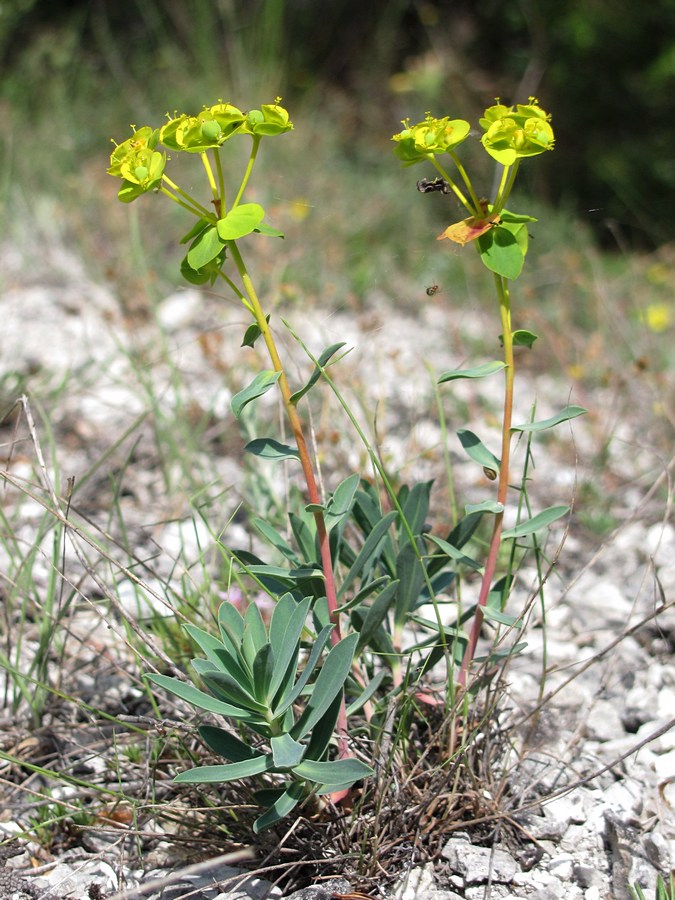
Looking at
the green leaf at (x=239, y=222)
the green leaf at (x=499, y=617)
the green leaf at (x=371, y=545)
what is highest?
the green leaf at (x=239, y=222)

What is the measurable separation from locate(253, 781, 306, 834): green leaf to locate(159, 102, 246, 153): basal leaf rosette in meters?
0.82

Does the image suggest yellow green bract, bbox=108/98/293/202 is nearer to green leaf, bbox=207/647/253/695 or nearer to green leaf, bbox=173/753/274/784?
green leaf, bbox=207/647/253/695

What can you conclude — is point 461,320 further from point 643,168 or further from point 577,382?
point 643,168

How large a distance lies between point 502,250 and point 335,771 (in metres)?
0.70

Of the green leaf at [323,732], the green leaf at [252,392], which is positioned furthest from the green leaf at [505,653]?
the green leaf at [252,392]

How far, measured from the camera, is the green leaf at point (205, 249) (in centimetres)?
108

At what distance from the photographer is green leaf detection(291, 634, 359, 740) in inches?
43.6

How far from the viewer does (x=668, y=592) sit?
202cm

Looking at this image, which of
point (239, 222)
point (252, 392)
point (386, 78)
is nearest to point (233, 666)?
point (252, 392)

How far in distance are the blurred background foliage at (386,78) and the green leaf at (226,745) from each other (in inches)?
128

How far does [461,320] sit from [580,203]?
2.53 metres

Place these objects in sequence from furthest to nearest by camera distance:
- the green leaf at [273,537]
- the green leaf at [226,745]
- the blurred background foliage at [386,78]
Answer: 1. the blurred background foliage at [386,78]
2. the green leaf at [273,537]
3. the green leaf at [226,745]

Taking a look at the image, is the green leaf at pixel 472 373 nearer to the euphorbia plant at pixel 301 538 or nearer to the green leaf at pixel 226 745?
the euphorbia plant at pixel 301 538

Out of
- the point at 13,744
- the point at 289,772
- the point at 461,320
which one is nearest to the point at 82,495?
the point at 13,744
